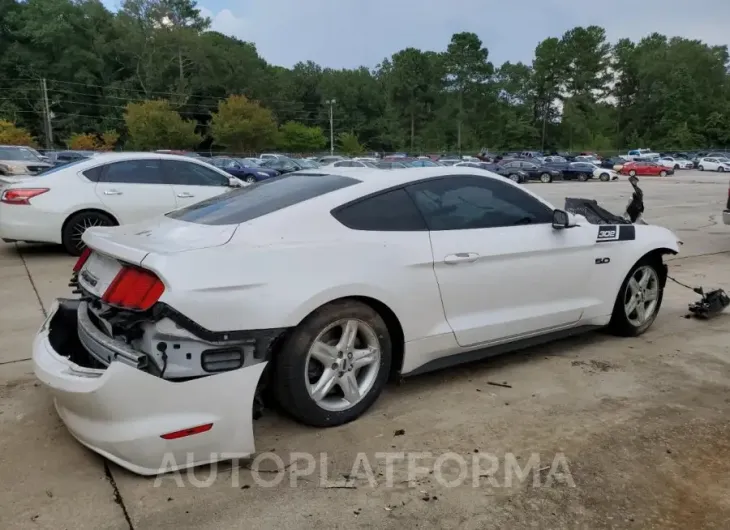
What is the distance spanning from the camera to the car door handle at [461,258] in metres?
3.75

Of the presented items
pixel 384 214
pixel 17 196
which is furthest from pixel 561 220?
pixel 17 196

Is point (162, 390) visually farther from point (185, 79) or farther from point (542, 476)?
point (185, 79)

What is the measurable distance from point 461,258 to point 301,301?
1155mm

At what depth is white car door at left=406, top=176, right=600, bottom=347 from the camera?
150 inches

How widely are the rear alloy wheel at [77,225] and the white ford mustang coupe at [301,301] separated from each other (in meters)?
5.04

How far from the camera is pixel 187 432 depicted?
2.81 m

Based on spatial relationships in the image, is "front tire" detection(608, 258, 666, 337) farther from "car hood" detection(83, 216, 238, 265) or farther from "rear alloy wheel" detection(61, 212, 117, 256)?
"rear alloy wheel" detection(61, 212, 117, 256)

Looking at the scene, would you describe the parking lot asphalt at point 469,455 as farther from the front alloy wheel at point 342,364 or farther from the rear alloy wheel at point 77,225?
the rear alloy wheel at point 77,225

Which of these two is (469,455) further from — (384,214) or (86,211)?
(86,211)

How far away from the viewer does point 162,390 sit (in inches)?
108

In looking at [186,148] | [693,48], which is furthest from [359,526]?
[693,48]

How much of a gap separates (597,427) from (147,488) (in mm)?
2385

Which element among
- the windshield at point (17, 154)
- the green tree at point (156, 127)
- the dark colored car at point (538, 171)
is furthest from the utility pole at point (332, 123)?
the windshield at point (17, 154)

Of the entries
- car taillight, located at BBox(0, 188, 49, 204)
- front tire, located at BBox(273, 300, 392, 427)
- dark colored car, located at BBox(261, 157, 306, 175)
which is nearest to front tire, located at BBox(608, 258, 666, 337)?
front tire, located at BBox(273, 300, 392, 427)
